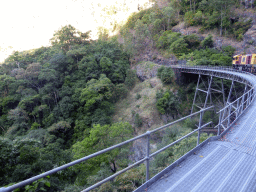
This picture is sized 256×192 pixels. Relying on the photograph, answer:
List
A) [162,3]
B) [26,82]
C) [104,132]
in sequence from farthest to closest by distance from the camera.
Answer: [162,3] < [26,82] < [104,132]

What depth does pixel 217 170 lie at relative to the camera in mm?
2412

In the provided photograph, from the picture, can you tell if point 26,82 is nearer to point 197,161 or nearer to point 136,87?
point 136,87

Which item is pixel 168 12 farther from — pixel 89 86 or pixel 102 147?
pixel 102 147

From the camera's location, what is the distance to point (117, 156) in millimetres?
10859

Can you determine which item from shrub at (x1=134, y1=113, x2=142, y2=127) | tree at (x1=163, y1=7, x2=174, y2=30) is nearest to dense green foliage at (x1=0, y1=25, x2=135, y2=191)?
shrub at (x1=134, y1=113, x2=142, y2=127)

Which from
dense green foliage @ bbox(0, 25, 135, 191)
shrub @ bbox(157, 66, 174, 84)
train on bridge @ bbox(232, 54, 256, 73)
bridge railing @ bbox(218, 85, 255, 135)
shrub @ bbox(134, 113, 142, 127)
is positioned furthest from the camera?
shrub @ bbox(157, 66, 174, 84)

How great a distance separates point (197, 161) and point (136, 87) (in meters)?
20.9

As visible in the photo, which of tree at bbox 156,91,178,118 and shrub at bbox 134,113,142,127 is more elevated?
tree at bbox 156,91,178,118

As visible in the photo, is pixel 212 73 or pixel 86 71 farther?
pixel 86 71

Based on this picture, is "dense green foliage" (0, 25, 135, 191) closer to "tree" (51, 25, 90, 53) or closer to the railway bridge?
"tree" (51, 25, 90, 53)

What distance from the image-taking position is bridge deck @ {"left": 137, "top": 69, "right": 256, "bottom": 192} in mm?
2096

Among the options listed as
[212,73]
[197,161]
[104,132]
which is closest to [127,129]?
[104,132]

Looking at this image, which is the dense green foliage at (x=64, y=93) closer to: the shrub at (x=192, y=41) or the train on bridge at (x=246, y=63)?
the shrub at (x=192, y=41)

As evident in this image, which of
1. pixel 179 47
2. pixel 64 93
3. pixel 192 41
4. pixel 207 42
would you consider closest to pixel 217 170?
pixel 64 93
